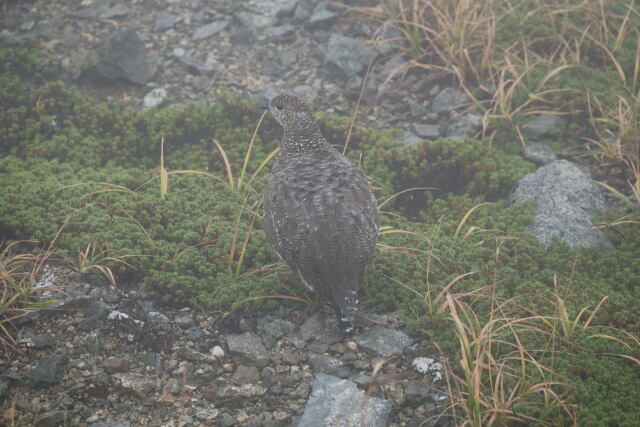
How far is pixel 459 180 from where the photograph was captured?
6297mm

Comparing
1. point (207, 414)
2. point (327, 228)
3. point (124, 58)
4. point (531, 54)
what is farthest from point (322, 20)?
point (207, 414)

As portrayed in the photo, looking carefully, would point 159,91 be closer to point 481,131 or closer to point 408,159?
point 408,159

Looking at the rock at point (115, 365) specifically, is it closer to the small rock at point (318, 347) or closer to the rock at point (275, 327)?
the rock at point (275, 327)

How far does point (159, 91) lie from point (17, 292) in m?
3.89

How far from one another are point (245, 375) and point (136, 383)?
77 centimetres

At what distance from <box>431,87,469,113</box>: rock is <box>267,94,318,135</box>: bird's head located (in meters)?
2.37

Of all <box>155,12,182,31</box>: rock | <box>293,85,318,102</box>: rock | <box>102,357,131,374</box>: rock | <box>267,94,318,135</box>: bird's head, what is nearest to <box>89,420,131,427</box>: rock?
<box>102,357,131,374</box>: rock

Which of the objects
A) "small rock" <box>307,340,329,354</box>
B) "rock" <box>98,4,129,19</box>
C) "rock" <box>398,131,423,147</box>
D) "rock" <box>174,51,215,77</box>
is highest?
"rock" <box>98,4,129,19</box>

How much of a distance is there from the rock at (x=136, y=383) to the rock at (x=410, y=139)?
4049 millimetres

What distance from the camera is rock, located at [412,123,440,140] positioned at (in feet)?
22.9

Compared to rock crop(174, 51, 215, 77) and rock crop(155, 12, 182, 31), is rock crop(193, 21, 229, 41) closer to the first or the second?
rock crop(155, 12, 182, 31)

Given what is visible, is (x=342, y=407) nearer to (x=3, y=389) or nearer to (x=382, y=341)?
(x=382, y=341)

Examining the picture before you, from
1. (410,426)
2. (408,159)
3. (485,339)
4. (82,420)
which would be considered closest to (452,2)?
(408,159)

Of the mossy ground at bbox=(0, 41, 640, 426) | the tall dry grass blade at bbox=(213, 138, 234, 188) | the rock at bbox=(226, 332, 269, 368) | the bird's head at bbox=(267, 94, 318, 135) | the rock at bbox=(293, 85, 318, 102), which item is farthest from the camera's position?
the rock at bbox=(293, 85, 318, 102)
